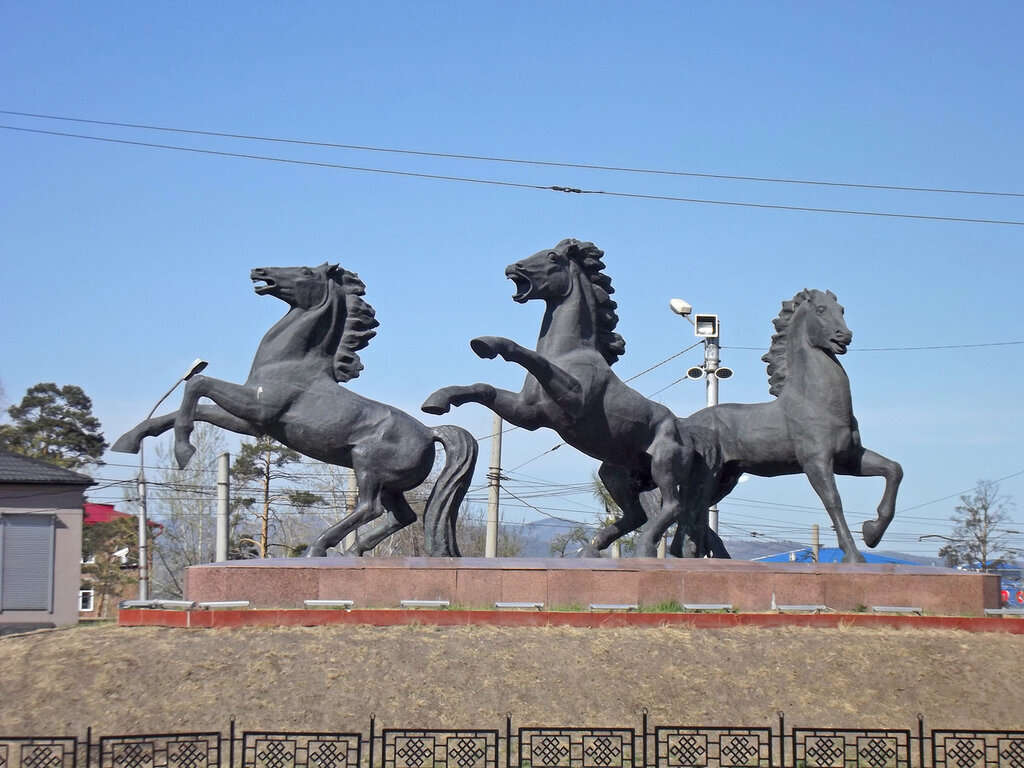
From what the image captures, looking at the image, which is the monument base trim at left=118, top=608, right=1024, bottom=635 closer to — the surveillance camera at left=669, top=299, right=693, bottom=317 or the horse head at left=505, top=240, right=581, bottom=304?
the horse head at left=505, top=240, right=581, bottom=304

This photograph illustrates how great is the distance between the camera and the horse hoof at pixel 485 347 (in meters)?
13.9

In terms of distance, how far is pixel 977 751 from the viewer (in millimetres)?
10328

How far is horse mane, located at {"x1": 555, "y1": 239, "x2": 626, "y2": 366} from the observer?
52.2 feet

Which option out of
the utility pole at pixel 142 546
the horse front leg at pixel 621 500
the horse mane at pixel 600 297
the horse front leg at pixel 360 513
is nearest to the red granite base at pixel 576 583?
the horse front leg at pixel 360 513

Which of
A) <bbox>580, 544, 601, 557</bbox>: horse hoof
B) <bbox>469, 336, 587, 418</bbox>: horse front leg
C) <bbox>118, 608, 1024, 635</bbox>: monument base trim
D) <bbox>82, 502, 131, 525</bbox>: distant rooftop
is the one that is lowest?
<bbox>118, 608, 1024, 635</bbox>: monument base trim

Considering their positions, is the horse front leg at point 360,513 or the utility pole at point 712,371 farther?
the utility pole at point 712,371

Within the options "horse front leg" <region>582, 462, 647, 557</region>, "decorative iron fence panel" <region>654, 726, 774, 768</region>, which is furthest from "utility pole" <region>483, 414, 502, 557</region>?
"decorative iron fence panel" <region>654, 726, 774, 768</region>

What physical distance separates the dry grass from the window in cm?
1410

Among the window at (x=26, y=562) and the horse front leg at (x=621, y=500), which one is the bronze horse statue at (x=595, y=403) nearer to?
the horse front leg at (x=621, y=500)

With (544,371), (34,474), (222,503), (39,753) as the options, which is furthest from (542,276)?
(34,474)

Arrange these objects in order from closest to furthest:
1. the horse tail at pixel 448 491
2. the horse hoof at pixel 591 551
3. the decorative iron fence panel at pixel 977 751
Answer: the decorative iron fence panel at pixel 977 751, the horse tail at pixel 448 491, the horse hoof at pixel 591 551

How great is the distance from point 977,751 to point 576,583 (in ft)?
15.7

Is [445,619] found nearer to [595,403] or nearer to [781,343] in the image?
[595,403]

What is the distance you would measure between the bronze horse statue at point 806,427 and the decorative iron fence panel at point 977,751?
455cm
